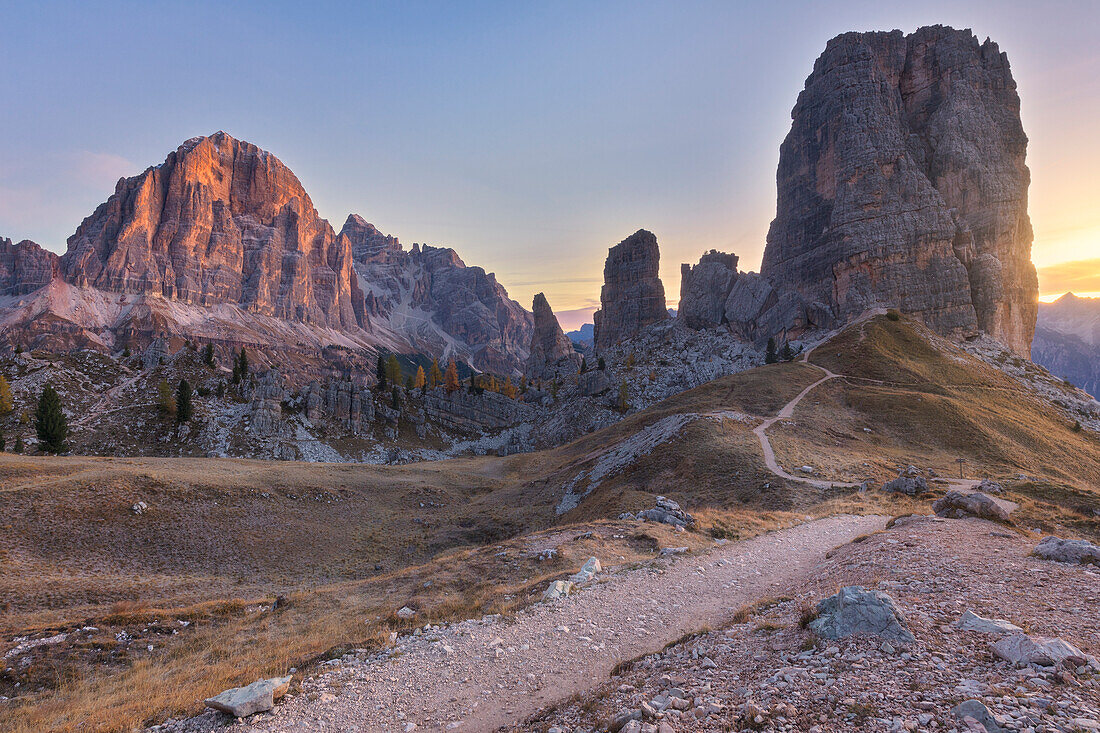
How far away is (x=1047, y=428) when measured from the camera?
57250 mm

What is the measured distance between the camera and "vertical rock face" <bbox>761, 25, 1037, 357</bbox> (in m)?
105

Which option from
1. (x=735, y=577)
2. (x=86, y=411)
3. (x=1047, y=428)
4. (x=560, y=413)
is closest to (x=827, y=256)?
(x=1047, y=428)

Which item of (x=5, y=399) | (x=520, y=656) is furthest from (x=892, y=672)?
(x=5, y=399)

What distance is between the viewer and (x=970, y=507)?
70.2 ft

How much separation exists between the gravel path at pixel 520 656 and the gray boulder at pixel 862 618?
329 cm

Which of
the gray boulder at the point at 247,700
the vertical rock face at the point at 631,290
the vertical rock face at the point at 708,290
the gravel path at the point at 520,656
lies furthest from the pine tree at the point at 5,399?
the vertical rock face at the point at 708,290

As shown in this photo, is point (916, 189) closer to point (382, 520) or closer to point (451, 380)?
point (451, 380)

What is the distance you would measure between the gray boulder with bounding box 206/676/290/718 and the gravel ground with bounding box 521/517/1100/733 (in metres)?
5.32

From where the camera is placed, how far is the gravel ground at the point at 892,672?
621cm

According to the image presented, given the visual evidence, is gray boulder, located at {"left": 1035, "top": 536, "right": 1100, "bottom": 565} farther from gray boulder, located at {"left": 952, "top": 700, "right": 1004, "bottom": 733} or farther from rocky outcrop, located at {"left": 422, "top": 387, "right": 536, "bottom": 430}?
rocky outcrop, located at {"left": 422, "top": 387, "right": 536, "bottom": 430}

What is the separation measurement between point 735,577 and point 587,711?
10.4 metres

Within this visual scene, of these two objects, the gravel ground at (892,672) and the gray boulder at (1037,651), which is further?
the gray boulder at (1037,651)

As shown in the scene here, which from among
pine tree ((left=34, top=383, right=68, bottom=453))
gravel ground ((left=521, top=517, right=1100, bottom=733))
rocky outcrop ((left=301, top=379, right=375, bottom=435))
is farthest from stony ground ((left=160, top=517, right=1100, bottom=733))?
rocky outcrop ((left=301, top=379, right=375, bottom=435))

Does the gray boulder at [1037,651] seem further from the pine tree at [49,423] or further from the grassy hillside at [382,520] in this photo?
the pine tree at [49,423]
